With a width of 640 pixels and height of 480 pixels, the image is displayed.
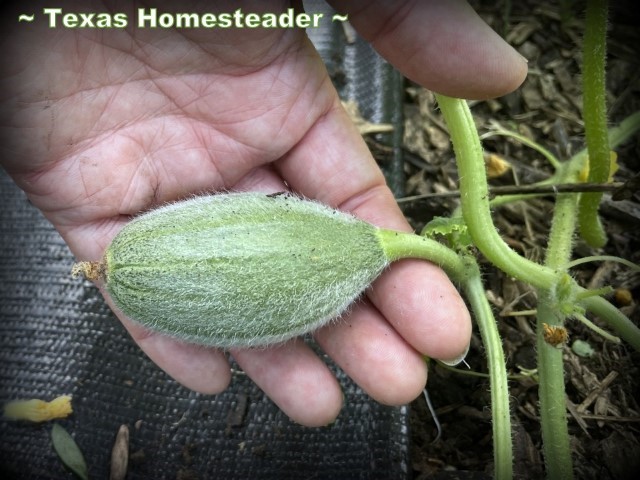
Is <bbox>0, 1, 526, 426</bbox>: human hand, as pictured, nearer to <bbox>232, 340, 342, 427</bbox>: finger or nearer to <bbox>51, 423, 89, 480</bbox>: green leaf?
<bbox>232, 340, 342, 427</bbox>: finger

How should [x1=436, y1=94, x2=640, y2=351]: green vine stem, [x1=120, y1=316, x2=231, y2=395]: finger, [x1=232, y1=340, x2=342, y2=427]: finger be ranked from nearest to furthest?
[x1=436, y1=94, x2=640, y2=351]: green vine stem → [x1=232, y1=340, x2=342, y2=427]: finger → [x1=120, y1=316, x2=231, y2=395]: finger

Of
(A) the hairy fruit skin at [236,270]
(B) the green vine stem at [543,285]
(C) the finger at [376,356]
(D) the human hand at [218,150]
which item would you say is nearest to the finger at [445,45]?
(D) the human hand at [218,150]

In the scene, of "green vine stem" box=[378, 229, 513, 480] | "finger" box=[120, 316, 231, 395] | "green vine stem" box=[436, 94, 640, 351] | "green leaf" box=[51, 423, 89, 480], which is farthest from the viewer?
"green leaf" box=[51, 423, 89, 480]

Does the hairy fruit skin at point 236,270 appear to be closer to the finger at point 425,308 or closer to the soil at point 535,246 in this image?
the finger at point 425,308

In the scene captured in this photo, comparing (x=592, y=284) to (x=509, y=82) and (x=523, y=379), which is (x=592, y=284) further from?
(x=509, y=82)

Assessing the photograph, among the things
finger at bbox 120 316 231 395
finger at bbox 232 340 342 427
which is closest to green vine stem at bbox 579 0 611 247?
finger at bbox 232 340 342 427
